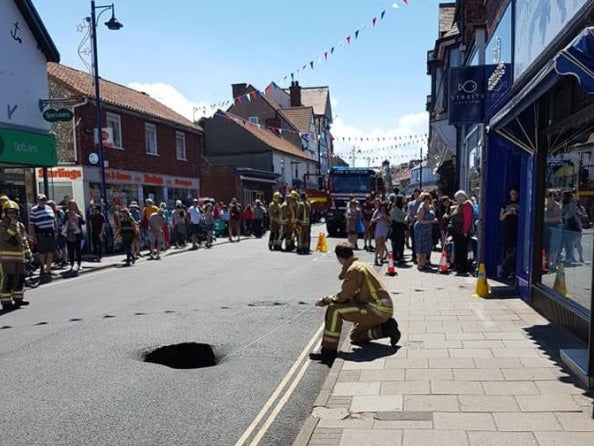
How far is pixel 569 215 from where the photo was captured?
6230mm

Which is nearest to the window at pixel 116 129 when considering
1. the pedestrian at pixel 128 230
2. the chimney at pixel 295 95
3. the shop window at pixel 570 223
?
the pedestrian at pixel 128 230

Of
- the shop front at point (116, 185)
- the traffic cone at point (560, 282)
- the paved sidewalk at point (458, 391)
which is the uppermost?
the shop front at point (116, 185)

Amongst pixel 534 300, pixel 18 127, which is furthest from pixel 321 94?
pixel 534 300

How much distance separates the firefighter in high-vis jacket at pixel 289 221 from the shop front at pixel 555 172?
9.21 m

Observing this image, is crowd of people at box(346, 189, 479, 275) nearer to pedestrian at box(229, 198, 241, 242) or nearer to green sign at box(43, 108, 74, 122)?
green sign at box(43, 108, 74, 122)

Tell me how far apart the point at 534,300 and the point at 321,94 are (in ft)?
192

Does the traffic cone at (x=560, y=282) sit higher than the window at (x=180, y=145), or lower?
lower

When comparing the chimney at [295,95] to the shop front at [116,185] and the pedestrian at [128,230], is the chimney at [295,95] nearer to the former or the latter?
the shop front at [116,185]

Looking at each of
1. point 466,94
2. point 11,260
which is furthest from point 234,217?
point 466,94

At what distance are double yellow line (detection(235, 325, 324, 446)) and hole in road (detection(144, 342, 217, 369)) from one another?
98cm

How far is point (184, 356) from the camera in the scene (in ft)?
19.8

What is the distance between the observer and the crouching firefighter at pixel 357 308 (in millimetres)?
5604

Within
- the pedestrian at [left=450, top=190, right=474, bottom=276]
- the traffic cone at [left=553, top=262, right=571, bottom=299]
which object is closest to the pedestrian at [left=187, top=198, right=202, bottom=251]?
the pedestrian at [left=450, top=190, right=474, bottom=276]

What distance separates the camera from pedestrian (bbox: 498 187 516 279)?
897 centimetres
